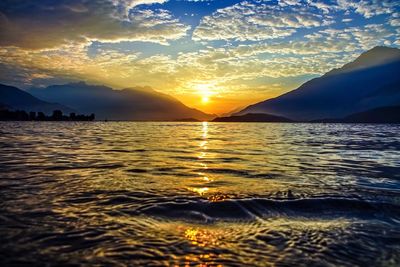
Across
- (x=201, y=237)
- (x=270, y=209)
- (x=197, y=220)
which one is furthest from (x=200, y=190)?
(x=201, y=237)

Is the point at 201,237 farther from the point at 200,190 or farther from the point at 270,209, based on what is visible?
the point at 200,190

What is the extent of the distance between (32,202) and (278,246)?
6927 mm

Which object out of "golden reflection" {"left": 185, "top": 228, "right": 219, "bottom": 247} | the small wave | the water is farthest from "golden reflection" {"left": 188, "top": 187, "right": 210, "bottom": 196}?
"golden reflection" {"left": 185, "top": 228, "right": 219, "bottom": 247}

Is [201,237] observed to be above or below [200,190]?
above

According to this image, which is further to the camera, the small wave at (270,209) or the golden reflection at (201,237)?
the small wave at (270,209)

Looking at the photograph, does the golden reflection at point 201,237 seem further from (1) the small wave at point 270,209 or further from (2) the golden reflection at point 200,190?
(2) the golden reflection at point 200,190

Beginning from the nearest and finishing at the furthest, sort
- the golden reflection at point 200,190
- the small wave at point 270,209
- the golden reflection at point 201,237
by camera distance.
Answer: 1. the golden reflection at point 201,237
2. the small wave at point 270,209
3. the golden reflection at point 200,190

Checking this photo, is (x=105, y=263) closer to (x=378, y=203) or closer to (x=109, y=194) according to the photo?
(x=109, y=194)

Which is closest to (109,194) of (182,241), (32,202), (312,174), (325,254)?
(32,202)

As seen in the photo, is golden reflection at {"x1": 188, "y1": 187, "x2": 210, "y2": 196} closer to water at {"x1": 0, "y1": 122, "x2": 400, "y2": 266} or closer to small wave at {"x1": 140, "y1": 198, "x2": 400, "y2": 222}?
water at {"x1": 0, "y1": 122, "x2": 400, "y2": 266}

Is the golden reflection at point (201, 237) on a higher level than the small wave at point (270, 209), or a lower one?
higher

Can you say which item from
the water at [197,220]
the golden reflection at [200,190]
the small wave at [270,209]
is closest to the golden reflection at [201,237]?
the water at [197,220]

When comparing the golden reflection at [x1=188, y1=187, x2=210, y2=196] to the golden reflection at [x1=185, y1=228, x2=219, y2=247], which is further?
the golden reflection at [x1=188, y1=187, x2=210, y2=196]

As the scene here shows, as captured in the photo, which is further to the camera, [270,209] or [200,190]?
[200,190]
